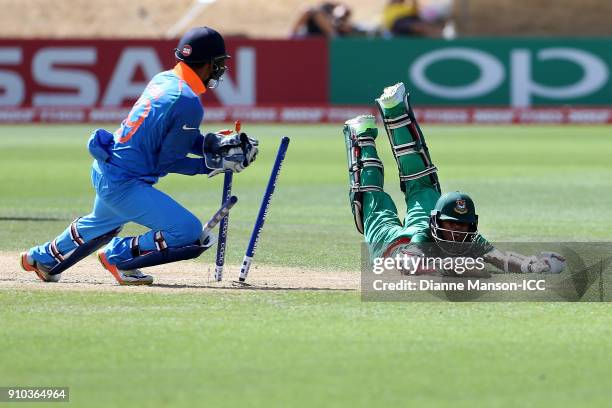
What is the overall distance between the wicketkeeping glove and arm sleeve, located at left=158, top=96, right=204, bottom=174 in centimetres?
12

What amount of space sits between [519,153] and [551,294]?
15.8 meters

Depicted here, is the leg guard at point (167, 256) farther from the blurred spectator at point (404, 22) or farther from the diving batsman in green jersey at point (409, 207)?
the blurred spectator at point (404, 22)

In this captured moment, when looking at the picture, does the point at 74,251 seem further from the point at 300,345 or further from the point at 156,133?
the point at 300,345

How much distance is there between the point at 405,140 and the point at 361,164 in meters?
0.38

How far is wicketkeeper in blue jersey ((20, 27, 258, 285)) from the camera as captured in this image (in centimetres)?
901

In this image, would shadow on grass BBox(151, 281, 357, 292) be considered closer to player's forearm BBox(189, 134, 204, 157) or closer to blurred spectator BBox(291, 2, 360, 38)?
player's forearm BBox(189, 134, 204, 157)

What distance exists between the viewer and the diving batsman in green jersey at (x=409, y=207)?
894cm

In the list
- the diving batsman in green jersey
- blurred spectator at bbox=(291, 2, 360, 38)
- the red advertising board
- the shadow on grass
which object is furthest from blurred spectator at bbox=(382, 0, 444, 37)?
the shadow on grass

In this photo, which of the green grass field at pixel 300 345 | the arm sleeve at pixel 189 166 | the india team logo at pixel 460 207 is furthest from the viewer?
the arm sleeve at pixel 189 166

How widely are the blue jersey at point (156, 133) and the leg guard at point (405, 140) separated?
→ 1581mm

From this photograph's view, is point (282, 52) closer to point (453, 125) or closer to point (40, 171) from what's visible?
point (453, 125)

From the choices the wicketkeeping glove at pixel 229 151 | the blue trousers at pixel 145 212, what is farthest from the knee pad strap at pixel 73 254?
the wicketkeeping glove at pixel 229 151

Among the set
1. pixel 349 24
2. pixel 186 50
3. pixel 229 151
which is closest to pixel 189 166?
pixel 229 151

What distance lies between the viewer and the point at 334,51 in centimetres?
3262
